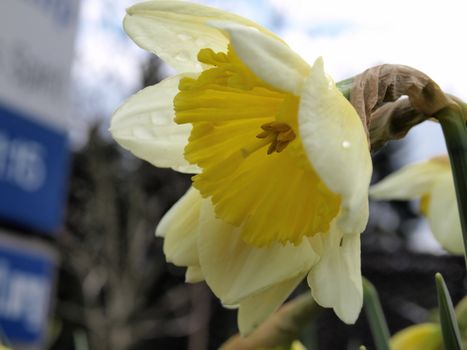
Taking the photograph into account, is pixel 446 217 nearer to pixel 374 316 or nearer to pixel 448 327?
pixel 374 316

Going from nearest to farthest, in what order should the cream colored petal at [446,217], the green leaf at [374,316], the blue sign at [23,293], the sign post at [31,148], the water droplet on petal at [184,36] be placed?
the water droplet on petal at [184,36] → the green leaf at [374,316] → the cream colored petal at [446,217] → the blue sign at [23,293] → the sign post at [31,148]

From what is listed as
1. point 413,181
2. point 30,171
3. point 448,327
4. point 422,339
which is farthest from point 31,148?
point 448,327

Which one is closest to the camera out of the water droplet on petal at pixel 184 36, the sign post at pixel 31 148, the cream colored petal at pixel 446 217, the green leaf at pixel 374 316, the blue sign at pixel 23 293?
the water droplet on petal at pixel 184 36

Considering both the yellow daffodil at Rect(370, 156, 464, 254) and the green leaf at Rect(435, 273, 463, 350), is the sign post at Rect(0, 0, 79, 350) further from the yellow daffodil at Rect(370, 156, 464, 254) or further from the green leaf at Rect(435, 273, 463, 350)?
the green leaf at Rect(435, 273, 463, 350)

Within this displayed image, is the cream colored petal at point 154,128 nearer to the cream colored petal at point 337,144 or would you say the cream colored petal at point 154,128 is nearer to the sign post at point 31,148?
the cream colored petal at point 337,144

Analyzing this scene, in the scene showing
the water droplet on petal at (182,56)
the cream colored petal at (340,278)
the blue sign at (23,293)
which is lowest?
Result: the blue sign at (23,293)

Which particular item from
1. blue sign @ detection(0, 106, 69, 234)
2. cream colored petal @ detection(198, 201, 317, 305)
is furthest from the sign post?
cream colored petal @ detection(198, 201, 317, 305)

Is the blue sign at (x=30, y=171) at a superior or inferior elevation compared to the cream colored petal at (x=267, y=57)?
inferior

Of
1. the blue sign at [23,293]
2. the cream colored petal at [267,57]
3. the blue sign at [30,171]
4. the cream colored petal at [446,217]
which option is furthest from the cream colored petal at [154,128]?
the blue sign at [30,171]
